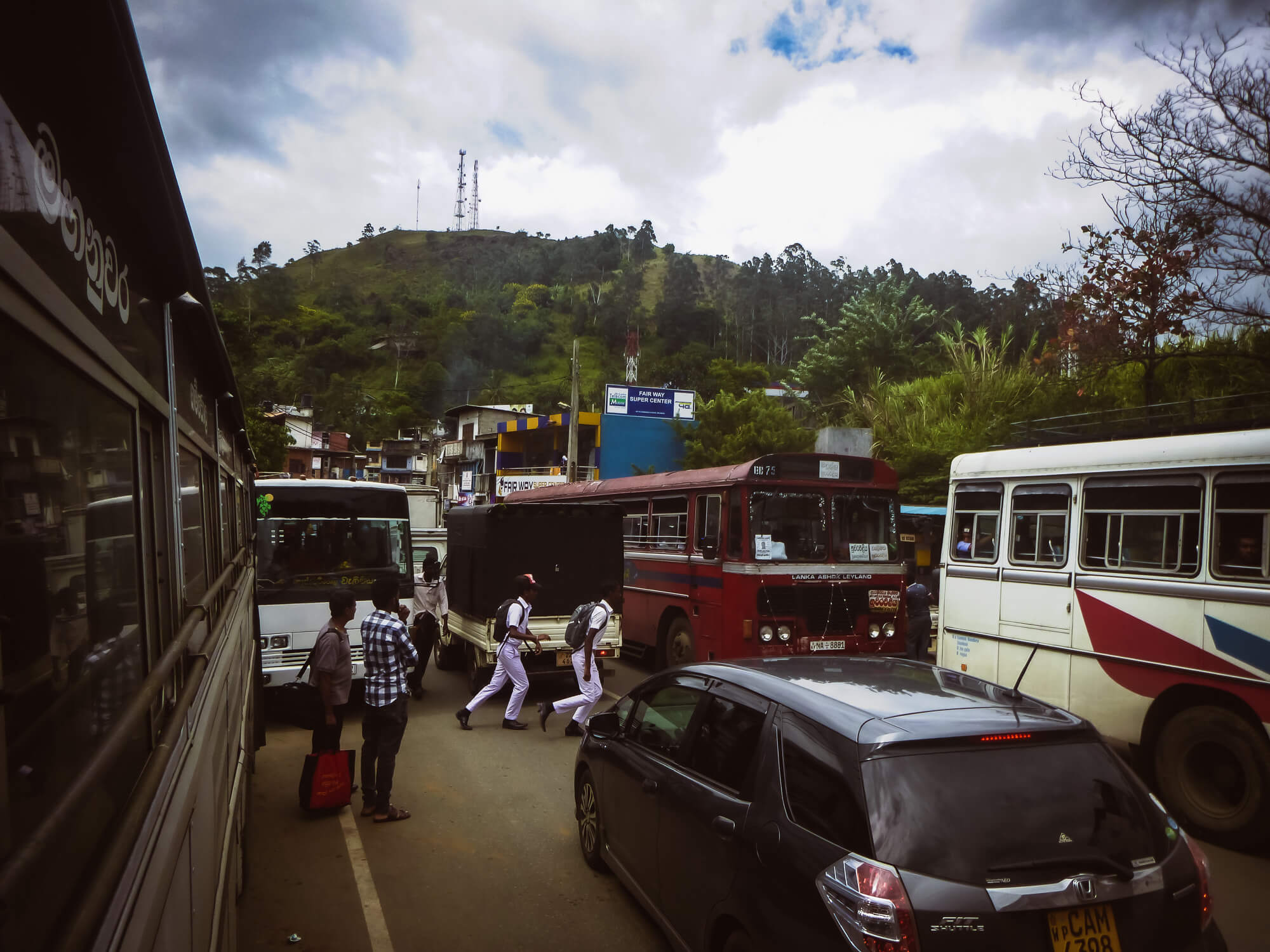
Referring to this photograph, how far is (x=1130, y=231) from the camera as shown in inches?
435

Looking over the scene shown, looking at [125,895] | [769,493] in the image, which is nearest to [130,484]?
[125,895]

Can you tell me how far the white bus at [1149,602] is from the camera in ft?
20.6

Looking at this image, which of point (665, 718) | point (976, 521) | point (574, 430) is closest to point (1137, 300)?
point (976, 521)

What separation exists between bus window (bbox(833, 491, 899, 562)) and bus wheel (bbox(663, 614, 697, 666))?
90.2 inches

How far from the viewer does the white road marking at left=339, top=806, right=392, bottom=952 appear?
187 inches

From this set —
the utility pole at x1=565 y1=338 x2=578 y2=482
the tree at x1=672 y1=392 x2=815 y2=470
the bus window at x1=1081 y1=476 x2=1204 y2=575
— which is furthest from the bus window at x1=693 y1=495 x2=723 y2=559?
the tree at x1=672 y1=392 x2=815 y2=470

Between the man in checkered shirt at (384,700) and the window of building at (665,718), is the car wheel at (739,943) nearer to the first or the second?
the window of building at (665,718)

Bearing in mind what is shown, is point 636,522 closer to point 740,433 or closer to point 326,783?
point 326,783

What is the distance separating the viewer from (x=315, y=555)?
401 inches

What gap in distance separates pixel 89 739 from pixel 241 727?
3965 mm

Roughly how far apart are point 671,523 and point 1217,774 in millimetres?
7284

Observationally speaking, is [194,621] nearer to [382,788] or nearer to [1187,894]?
[1187,894]

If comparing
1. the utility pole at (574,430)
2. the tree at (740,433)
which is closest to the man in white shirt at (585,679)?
the utility pole at (574,430)

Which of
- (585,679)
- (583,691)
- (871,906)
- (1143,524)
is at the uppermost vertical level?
(1143,524)
